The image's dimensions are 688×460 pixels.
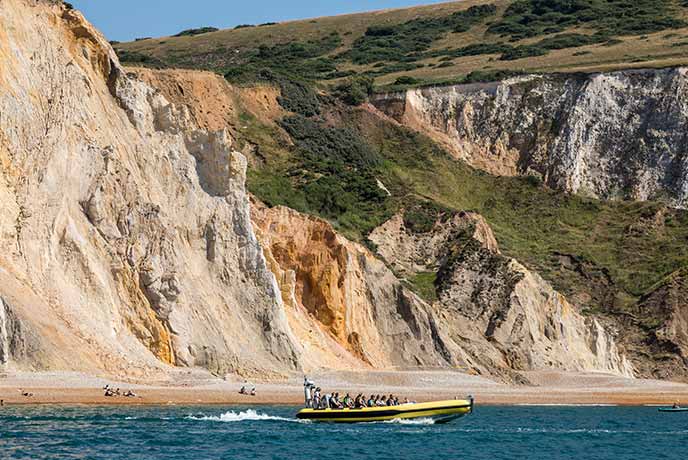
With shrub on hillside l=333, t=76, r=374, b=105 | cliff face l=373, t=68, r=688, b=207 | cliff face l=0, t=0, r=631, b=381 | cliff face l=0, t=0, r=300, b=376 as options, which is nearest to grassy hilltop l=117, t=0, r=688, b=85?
cliff face l=373, t=68, r=688, b=207

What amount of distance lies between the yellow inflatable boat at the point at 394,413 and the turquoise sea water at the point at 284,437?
0.40 meters

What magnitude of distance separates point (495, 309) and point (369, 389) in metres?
20.6

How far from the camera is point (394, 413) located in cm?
5744

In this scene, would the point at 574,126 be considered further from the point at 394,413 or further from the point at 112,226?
the point at 394,413

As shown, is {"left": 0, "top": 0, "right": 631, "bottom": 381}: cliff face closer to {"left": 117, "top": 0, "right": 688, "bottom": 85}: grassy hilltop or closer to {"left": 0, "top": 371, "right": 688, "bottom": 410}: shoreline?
{"left": 0, "top": 371, "right": 688, "bottom": 410}: shoreline

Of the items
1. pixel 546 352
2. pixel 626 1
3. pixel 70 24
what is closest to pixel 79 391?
pixel 70 24

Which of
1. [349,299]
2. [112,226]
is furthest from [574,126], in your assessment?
[112,226]

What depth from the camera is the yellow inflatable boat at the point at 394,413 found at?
56.0 meters

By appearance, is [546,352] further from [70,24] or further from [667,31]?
[667,31]

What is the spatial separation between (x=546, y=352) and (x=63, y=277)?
37571mm

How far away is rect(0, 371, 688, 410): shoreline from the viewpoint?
181 feet

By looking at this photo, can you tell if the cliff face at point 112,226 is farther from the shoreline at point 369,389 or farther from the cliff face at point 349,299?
the cliff face at point 349,299

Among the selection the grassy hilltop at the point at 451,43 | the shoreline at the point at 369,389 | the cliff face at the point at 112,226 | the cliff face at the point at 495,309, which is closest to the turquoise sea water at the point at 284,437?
the shoreline at the point at 369,389

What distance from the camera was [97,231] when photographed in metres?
64.2
